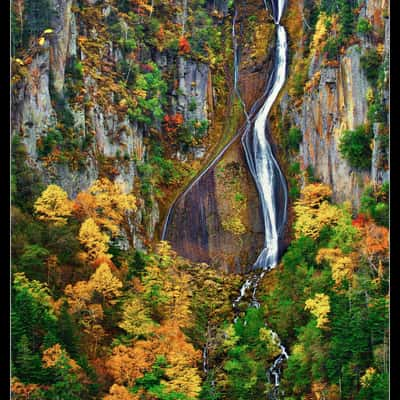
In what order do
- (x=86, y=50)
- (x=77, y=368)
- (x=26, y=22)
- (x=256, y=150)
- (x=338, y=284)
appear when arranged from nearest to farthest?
(x=77, y=368) → (x=338, y=284) → (x=26, y=22) → (x=86, y=50) → (x=256, y=150)

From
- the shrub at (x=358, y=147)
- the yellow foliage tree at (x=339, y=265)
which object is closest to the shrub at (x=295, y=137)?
the shrub at (x=358, y=147)

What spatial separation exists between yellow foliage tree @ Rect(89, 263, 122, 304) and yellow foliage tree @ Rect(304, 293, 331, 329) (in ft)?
28.9

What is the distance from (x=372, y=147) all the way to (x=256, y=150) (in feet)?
29.0

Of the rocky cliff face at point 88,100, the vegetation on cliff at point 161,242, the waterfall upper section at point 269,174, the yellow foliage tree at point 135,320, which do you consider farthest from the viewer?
the waterfall upper section at point 269,174

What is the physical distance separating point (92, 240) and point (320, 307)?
36.0ft

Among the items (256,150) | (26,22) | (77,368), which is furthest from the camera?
(256,150)

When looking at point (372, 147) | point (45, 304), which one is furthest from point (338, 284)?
point (45, 304)

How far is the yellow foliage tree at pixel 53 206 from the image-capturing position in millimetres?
34750

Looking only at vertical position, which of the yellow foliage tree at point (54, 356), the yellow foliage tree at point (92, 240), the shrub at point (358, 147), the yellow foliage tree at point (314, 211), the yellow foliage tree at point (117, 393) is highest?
the shrub at point (358, 147)

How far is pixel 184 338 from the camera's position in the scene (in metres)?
35.4

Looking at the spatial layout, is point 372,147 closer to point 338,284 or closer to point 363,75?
point 363,75

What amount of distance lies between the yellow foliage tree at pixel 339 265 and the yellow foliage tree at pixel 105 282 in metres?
9.79

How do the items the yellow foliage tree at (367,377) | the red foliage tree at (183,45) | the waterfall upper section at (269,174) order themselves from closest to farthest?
the yellow foliage tree at (367,377), the waterfall upper section at (269,174), the red foliage tree at (183,45)

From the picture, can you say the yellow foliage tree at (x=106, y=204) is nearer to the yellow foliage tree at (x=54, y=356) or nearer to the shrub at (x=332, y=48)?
the yellow foliage tree at (x=54, y=356)
